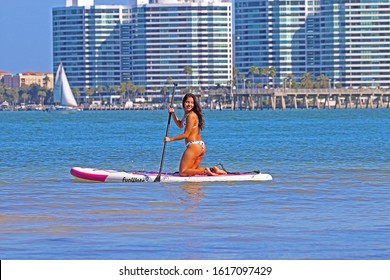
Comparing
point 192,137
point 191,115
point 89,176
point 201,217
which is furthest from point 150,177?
point 201,217

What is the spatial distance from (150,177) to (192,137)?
144 centimetres

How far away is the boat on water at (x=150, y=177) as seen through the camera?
85.1 feet

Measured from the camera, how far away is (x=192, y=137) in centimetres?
2591

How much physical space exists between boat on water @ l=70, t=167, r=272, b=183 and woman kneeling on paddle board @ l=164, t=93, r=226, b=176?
0.18m

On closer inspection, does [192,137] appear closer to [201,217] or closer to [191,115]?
[191,115]

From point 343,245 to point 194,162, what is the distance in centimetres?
1012

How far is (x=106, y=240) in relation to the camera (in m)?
16.9

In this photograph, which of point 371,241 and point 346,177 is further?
point 346,177

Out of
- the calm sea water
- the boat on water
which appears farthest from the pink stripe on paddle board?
the calm sea water

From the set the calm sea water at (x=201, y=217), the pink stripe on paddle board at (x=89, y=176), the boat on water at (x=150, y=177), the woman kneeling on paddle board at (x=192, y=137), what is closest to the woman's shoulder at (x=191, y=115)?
the woman kneeling on paddle board at (x=192, y=137)
